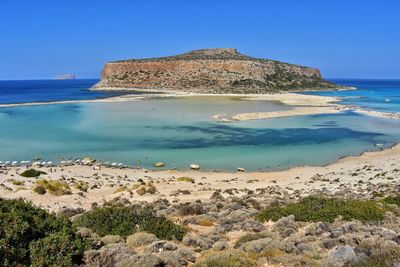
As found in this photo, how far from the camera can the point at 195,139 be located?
37.1m

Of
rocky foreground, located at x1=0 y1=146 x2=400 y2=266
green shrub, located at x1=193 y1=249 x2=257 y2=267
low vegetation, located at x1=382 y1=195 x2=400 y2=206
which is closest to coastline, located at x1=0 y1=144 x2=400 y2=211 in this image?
rocky foreground, located at x1=0 y1=146 x2=400 y2=266

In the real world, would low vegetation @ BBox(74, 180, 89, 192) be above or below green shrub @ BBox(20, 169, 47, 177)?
below

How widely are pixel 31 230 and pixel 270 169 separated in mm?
20478

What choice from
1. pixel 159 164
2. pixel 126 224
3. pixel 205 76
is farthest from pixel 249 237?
pixel 205 76

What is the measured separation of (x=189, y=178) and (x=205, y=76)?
107 meters

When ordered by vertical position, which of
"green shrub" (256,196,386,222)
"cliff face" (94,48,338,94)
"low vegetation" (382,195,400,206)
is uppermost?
"cliff face" (94,48,338,94)

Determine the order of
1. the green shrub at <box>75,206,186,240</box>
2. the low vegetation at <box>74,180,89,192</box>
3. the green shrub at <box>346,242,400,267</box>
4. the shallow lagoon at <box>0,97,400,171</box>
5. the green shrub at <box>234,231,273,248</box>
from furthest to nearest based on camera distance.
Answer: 1. the shallow lagoon at <box>0,97,400,171</box>
2. the low vegetation at <box>74,180,89,192</box>
3. the green shrub at <box>75,206,186,240</box>
4. the green shrub at <box>234,231,273,248</box>
5. the green shrub at <box>346,242,400,267</box>

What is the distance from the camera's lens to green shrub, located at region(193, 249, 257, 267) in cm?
771

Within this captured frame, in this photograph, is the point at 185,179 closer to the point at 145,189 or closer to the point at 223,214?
the point at 145,189

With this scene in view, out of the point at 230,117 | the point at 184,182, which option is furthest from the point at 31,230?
the point at 230,117

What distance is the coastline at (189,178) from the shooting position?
1839 cm

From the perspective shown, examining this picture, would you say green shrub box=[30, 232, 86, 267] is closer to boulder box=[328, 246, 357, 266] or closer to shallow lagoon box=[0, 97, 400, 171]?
boulder box=[328, 246, 357, 266]

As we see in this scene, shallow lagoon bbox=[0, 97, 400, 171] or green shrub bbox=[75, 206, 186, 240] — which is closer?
green shrub bbox=[75, 206, 186, 240]

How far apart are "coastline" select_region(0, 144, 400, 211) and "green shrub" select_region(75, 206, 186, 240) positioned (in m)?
5.10
